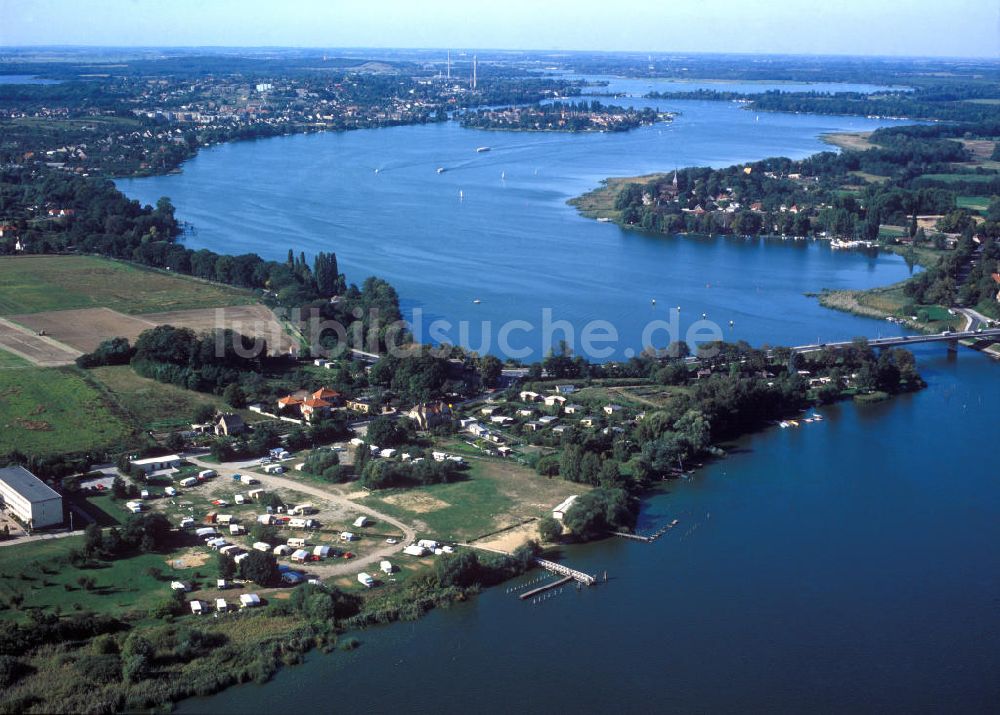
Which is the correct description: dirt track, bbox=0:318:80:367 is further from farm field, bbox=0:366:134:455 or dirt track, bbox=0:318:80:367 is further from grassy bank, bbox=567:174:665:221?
grassy bank, bbox=567:174:665:221

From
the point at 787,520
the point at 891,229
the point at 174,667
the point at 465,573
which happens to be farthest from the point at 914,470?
the point at 891,229

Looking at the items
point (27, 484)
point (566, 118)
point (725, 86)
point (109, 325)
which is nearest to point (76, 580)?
point (27, 484)

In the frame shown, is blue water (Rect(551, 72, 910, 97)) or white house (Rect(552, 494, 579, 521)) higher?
blue water (Rect(551, 72, 910, 97))

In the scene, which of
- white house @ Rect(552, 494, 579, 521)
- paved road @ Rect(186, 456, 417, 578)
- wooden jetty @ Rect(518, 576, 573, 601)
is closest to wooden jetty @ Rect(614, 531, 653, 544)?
white house @ Rect(552, 494, 579, 521)

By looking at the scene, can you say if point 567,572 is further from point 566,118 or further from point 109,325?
point 566,118

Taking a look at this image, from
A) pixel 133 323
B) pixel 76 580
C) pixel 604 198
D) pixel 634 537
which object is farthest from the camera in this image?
pixel 604 198

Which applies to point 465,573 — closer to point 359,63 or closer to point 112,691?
point 112,691
